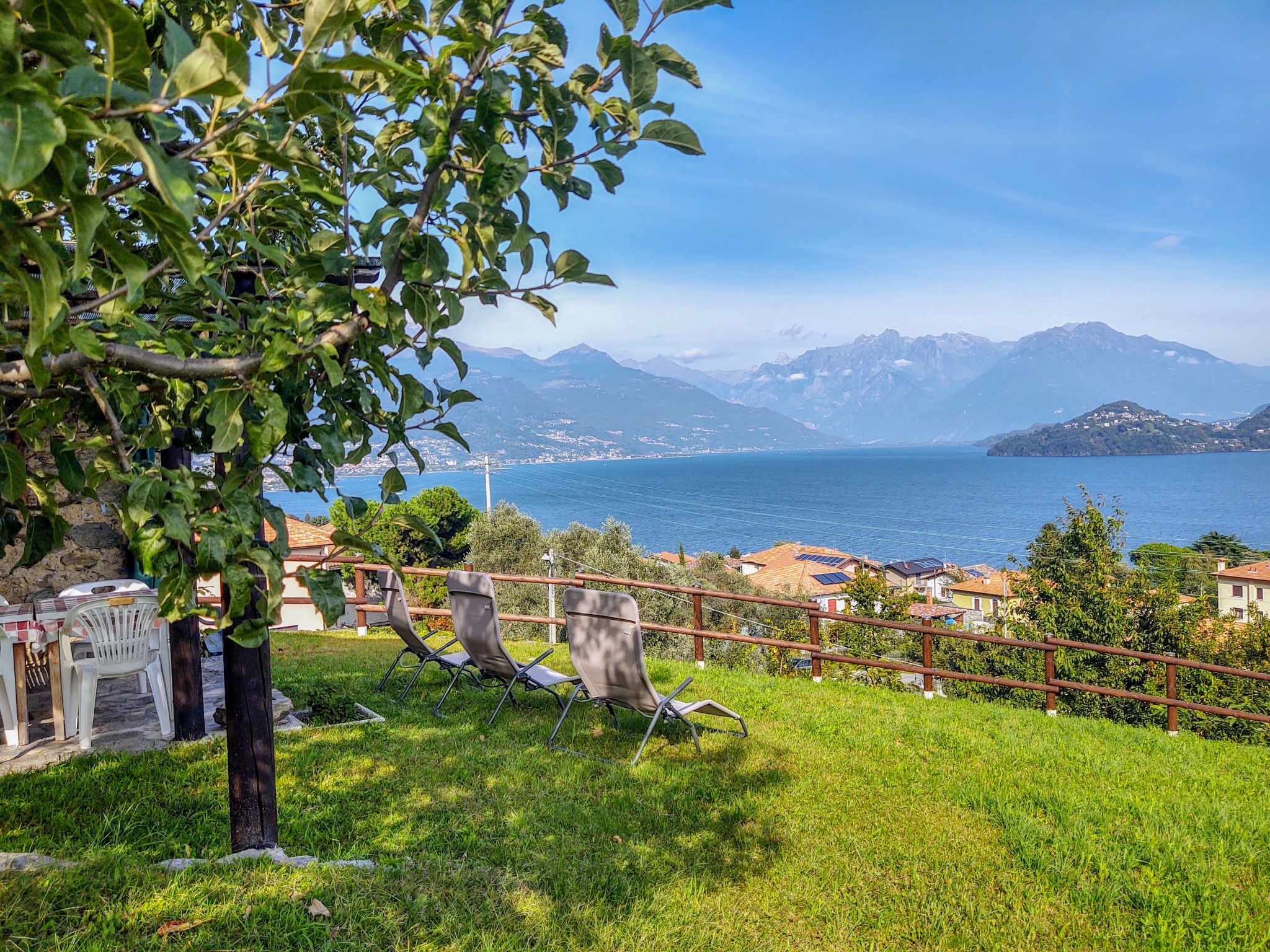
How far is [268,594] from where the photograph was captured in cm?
129

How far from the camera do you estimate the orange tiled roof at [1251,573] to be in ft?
99.2

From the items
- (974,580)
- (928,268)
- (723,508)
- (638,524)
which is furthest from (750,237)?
(974,580)

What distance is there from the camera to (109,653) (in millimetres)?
4402

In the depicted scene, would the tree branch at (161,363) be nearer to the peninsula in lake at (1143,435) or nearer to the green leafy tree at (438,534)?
the green leafy tree at (438,534)

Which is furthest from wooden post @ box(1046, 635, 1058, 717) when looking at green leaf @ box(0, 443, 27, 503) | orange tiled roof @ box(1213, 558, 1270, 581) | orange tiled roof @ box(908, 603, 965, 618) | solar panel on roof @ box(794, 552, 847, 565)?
solar panel on roof @ box(794, 552, 847, 565)

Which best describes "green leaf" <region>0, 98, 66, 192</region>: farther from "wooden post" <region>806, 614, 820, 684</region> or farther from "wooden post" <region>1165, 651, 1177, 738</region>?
"wooden post" <region>1165, 651, 1177, 738</region>

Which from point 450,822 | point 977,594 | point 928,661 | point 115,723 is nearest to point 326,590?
point 450,822

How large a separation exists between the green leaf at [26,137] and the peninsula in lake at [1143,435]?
186578mm

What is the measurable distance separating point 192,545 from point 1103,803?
476cm

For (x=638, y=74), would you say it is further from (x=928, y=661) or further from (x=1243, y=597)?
(x=1243, y=597)

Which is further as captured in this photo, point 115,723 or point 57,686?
point 115,723

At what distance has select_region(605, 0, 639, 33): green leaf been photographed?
3.85 feet

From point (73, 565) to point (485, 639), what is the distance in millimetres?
3931

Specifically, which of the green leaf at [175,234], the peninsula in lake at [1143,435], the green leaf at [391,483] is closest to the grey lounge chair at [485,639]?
the green leaf at [391,483]
